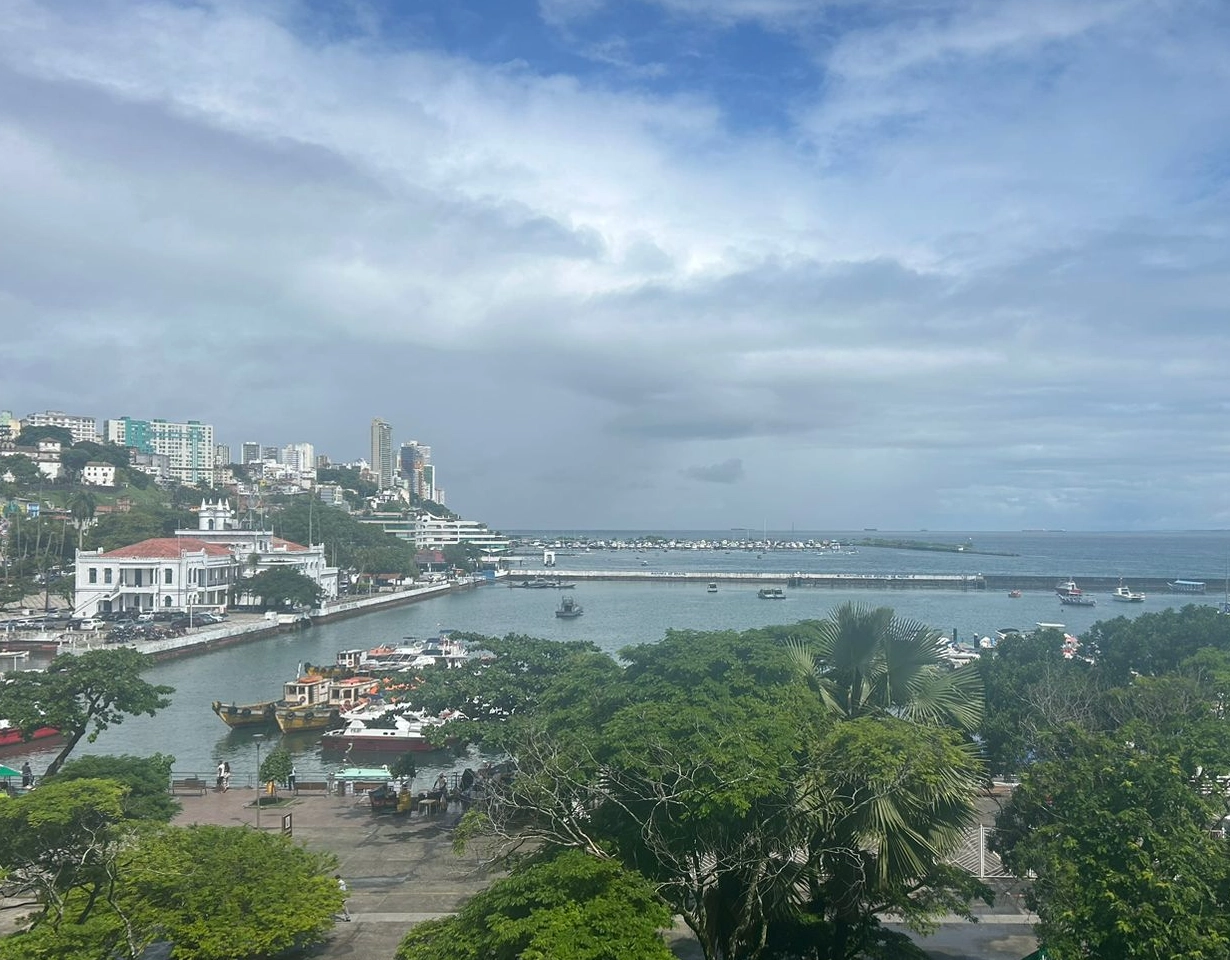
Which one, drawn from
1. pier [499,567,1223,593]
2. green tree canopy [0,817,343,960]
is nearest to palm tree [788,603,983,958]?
green tree canopy [0,817,343,960]

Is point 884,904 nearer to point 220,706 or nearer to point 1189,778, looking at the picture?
point 1189,778

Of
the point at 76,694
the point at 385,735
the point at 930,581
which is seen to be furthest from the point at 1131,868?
the point at 930,581

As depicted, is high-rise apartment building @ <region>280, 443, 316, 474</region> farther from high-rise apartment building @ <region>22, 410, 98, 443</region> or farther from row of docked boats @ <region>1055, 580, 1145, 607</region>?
row of docked boats @ <region>1055, 580, 1145, 607</region>

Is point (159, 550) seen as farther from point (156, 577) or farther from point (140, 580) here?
point (140, 580)

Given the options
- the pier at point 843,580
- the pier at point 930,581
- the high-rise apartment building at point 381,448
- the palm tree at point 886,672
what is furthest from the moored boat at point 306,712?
the high-rise apartment building at point 381,448

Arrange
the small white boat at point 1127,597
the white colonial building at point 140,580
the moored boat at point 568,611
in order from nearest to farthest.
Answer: the white colonial building at point 140,580 < the moored boat at point 568,611 < the small white boat at point 1127,597

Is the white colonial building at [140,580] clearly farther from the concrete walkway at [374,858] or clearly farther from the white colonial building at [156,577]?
the concrete walkway at [374,858]
